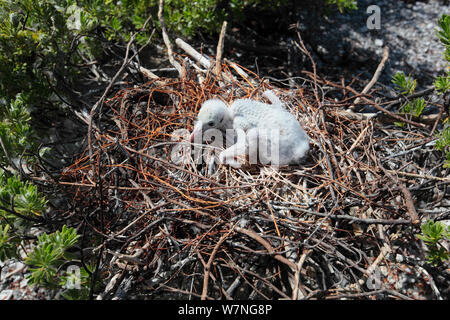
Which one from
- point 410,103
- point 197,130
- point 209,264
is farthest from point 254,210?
point 410,103

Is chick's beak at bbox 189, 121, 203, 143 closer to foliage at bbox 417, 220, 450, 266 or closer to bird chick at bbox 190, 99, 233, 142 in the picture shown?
bird chick at bbox 190, 99, 233, 142

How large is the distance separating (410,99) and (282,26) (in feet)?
6.23

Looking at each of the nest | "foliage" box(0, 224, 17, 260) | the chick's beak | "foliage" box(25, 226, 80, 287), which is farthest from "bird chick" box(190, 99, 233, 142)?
"foliage" box(0, 224, 17, 260)

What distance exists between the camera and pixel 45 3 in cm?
265

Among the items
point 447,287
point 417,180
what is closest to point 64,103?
point 417,180

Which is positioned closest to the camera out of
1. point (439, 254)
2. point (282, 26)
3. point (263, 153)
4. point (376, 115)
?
point (439, 254)

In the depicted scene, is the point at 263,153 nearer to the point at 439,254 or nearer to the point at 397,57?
the point at 439,254

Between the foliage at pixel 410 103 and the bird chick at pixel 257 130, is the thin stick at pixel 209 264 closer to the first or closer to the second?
the bird chick at pixel 257 130

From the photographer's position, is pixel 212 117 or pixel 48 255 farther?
pixel 212 117

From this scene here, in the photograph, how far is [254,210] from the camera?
2.18 meters

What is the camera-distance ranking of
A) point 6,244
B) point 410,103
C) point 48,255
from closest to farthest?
point 48,255 < point 6,244 < point 410,103

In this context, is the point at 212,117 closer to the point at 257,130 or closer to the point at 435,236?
the point at 257,130

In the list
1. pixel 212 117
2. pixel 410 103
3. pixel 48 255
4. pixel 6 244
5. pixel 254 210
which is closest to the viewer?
pixel 48 255

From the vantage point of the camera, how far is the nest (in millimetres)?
2094
